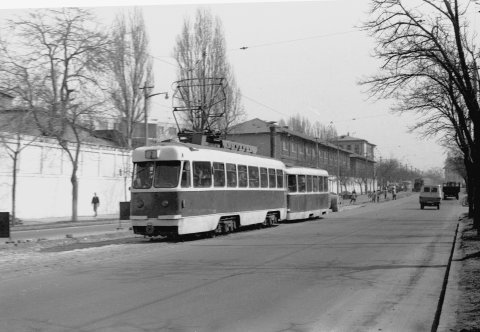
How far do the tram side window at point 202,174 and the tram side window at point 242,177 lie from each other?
8.23 ft

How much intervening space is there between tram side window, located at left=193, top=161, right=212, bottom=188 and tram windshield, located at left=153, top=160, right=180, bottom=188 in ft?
2.54

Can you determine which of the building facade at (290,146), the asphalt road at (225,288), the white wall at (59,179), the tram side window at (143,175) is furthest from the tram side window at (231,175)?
the building facade at (290,146)

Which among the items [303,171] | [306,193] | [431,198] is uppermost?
[303,171]

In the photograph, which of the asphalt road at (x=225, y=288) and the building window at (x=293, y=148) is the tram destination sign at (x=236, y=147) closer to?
the asphalt road at (x=225, y=288)

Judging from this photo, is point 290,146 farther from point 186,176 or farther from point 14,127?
point 186,176

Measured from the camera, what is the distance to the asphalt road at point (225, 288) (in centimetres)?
678

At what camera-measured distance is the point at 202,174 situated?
18.1 meters

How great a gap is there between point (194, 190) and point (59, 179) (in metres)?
23.3

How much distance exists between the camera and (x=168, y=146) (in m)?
17.2

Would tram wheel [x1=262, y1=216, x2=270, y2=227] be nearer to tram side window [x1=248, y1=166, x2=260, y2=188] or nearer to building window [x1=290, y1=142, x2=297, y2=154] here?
tram side window [x1=248, y1=166, x2=260, y2=188]

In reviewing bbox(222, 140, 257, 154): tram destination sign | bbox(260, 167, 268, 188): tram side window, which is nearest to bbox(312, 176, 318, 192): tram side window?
bbox(222, 140, 257, 154): tram destination sign

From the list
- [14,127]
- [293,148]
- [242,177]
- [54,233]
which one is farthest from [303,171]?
[293,148]

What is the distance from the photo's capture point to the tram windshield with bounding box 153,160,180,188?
1698 centimetres

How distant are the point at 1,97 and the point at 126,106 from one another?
19.6 meters
